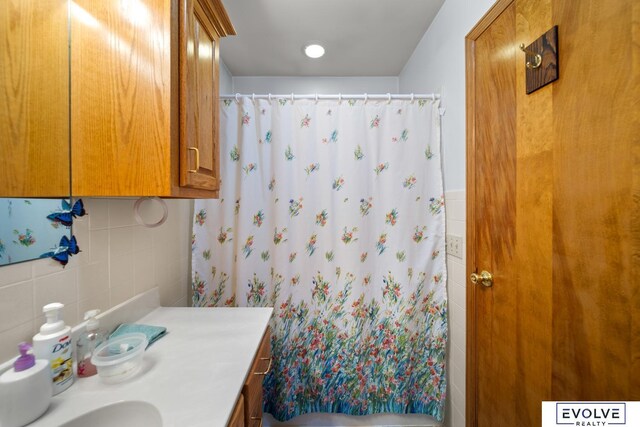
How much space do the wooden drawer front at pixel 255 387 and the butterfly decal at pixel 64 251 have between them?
Result: 651 millimetres

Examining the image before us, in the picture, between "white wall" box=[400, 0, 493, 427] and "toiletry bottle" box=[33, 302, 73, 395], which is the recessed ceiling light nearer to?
"white wall" box=[400, 0, 493, 427]

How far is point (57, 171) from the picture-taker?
0.68 metres

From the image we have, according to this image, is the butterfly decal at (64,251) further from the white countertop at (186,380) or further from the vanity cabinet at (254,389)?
the vanity cabinet at (254,389)

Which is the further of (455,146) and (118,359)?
A: (455,146)

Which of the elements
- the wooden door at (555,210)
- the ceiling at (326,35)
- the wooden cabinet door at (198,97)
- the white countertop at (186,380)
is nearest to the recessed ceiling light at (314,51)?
the ceiling at (326,35)

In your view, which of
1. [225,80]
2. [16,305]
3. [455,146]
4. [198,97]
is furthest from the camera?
[225,80]

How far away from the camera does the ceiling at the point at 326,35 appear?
4.41 ft

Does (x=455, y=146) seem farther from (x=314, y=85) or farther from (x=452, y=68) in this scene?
→ (x=314, y=85)

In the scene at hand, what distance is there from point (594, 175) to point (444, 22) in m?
1.18

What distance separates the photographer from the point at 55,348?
1.98 ft

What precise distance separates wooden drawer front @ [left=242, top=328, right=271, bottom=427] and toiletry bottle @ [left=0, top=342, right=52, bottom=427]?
45 centimetres

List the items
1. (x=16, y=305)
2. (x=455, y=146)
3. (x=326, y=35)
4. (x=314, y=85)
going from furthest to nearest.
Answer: (x=314, y=85) < (x=326, y=35) < (x=455, y=146) < (x=16, y=305)

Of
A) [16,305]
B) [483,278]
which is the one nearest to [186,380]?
[16,305]

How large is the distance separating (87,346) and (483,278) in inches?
57.2
